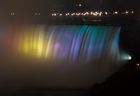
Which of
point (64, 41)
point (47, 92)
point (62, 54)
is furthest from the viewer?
point (64, 41)

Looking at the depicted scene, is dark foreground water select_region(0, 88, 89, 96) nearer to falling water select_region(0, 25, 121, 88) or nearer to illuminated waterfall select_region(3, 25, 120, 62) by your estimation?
falling water select_region(0, 25, 121, 88)

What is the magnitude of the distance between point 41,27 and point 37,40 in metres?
1.05

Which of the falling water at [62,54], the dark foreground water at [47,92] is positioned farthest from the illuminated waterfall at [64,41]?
the dark foreground water at [47,92]

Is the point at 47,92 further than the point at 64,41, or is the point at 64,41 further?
the point at 64,41

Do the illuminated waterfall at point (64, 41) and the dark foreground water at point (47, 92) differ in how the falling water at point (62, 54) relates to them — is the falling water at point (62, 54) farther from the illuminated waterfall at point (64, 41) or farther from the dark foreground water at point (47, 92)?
the dark foreground water at point (47, 92)

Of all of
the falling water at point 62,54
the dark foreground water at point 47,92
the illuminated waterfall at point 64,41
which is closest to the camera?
the dark foreground water at point 47,92

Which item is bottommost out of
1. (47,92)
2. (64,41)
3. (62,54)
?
(47,92)

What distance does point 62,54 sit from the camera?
16328 mm

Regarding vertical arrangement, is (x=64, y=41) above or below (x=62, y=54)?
above

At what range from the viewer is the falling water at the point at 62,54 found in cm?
1391

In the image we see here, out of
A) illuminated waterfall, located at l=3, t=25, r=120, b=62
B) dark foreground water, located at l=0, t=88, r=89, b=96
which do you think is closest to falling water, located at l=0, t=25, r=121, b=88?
illuminated waterfall, located at l=3, t=25, r=120, b=62

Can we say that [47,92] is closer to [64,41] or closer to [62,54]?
[62,54]

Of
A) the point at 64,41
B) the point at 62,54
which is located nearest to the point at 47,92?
the point at 62,54

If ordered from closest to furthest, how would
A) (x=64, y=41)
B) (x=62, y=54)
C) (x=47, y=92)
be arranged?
(x=47, y=92) → (x=62, y=54) → (x=64, y=41)
